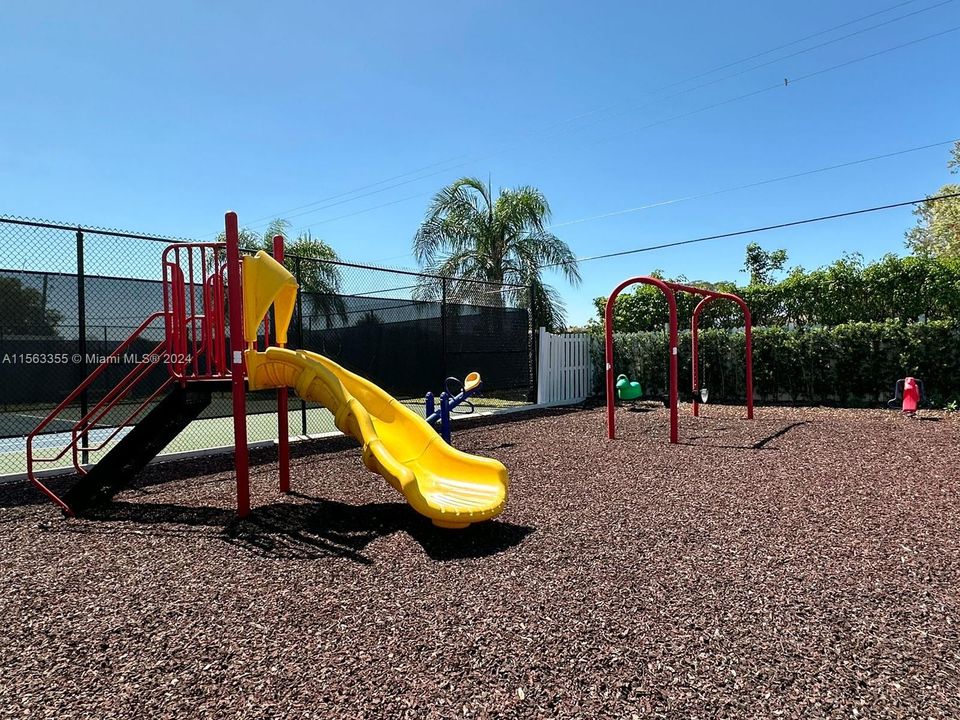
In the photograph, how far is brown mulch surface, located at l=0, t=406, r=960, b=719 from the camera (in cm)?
219

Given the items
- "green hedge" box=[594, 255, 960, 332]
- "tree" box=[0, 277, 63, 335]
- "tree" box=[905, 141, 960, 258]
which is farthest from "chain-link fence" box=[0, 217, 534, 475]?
"tree" box=[905, 141, 960, 258]

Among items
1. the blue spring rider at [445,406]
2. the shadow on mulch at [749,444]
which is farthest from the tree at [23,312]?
the shadow on mulch at [749,444]

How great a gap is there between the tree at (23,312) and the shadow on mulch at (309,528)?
8.13 feet

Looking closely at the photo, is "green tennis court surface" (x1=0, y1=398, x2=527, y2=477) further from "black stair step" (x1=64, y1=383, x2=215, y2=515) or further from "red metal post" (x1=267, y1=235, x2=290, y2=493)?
"red metal post" (x1=267, y1=235, x2=290, y2=493)

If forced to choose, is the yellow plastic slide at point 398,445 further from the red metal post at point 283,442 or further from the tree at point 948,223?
the tree at point 948,223

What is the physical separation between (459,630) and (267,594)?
115cm

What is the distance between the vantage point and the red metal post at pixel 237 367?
14.9 ft

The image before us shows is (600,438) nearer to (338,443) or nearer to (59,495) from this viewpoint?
(338,443)

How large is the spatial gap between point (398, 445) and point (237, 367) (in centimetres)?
142

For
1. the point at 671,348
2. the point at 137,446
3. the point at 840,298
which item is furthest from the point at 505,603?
the point at 840,298

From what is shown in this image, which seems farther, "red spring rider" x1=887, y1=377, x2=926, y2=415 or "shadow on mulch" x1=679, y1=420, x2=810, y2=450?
"red spring rider" x1=887, y1=377, x2=926, y2=415

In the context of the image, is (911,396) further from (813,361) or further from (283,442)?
(283,442)

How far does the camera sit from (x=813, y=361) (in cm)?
1226

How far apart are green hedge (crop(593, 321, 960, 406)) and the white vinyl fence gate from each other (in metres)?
0.60
